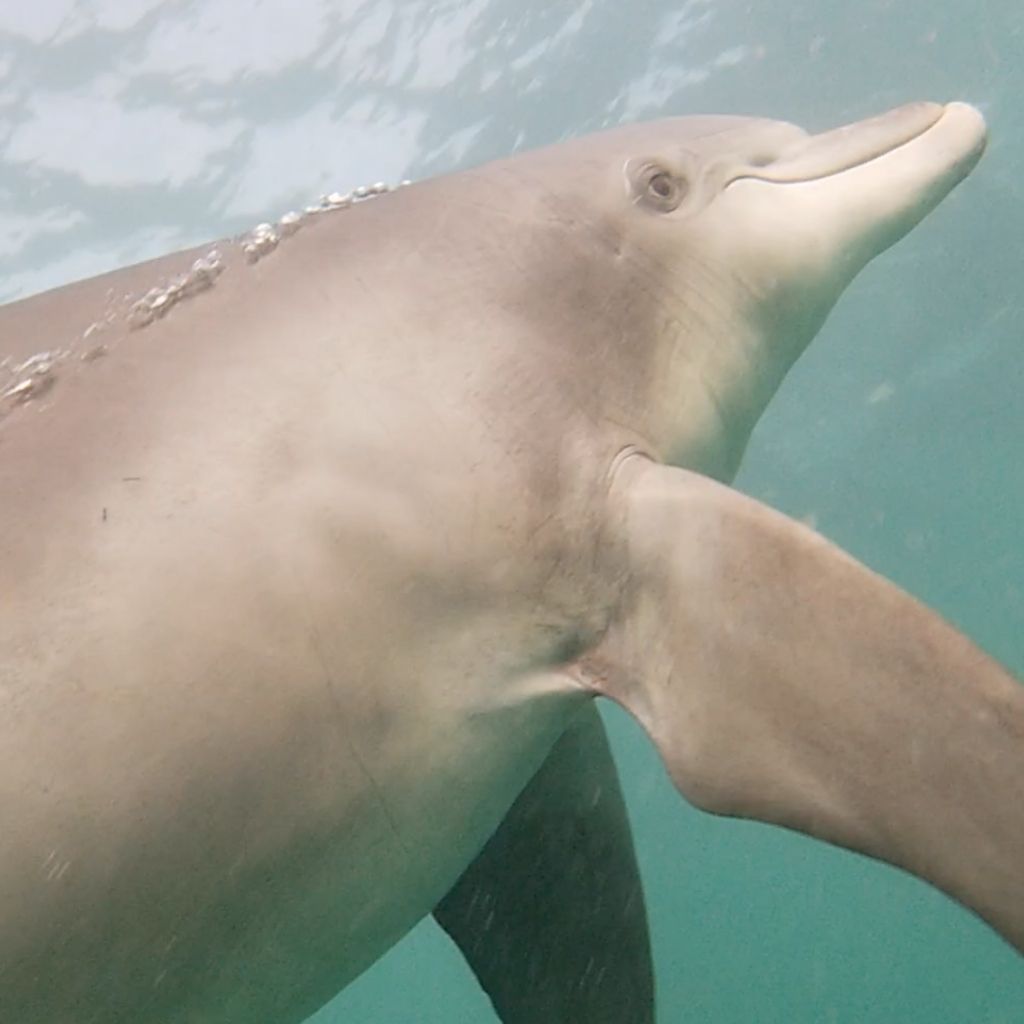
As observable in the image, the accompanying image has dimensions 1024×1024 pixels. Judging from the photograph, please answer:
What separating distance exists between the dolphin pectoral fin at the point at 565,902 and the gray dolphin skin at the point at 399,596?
1.18 meters

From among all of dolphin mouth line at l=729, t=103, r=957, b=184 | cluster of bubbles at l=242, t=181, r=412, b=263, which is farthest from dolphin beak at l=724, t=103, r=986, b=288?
cluster of bubbles at l=242, t=181, r=412, b=263

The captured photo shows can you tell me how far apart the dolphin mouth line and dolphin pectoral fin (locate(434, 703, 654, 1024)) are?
Result: 2.16 meters

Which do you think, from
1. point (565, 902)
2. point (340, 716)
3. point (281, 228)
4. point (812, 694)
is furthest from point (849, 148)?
point (565, 902)

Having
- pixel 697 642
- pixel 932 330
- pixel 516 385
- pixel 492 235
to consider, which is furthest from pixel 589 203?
pixel 932 330

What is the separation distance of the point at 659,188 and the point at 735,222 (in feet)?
0.91

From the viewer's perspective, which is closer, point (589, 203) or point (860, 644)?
point (860, 644)

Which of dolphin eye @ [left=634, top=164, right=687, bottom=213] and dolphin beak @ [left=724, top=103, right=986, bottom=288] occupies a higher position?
dolphin eye @ [left=634, top=164, right=687, bottom=213]

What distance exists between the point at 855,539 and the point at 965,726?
108 ft

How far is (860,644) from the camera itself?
257 centimetres

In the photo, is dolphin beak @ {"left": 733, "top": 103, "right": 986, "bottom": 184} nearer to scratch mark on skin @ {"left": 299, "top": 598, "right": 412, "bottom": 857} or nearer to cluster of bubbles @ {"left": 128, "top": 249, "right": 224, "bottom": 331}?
cluster of bubbles @ {"left": 128, "top": 249, "right": 224, "bottom": 331}

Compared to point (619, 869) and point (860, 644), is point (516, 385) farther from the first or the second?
point (619, 869)

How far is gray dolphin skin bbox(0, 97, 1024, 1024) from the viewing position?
2.39m

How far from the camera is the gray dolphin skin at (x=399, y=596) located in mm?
2388

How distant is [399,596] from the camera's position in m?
2.75
